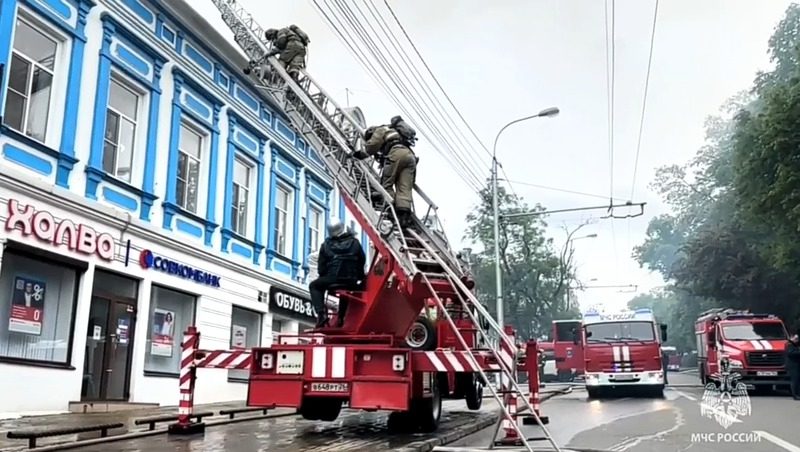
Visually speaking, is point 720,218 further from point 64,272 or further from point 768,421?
point 64,272

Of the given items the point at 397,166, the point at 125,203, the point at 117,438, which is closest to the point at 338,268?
the point at 397,166

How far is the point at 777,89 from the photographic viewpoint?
22812 mm

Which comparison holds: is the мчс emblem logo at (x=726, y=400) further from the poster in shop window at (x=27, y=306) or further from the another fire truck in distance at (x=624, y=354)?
the poster in shop window at (x=27, y=306)

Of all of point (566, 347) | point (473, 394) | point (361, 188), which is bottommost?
point (473, 394)

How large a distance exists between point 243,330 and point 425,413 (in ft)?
32.3

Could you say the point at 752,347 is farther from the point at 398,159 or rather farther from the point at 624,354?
the point at 398,159

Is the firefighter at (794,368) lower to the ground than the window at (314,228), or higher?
lower

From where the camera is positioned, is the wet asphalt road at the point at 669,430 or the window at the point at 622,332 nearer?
the wet asphalt road at the point at 669,430

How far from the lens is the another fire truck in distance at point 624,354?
20.0 m

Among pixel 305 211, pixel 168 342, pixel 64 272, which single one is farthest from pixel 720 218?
pixel 64 272

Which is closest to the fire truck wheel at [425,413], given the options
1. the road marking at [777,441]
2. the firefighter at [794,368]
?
the road marking at [777,441]

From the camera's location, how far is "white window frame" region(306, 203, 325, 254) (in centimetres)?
2347

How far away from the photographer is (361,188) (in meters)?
10.7

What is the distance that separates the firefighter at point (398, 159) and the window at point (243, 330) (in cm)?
898
